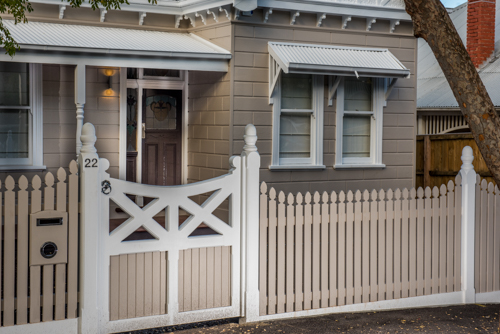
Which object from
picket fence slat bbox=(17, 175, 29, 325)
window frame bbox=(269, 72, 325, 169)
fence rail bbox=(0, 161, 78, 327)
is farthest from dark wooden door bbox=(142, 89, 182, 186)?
picket fence slat bbox=(17, 175, 29, 325)

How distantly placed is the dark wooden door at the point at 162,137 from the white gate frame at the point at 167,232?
5.40 m

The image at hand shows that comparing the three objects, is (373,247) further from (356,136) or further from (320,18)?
(320,18)

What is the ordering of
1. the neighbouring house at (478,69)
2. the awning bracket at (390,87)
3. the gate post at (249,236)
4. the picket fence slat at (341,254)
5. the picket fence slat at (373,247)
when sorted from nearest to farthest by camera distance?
the gate post at (249,236)
the picket fence slat at (341,254)
the picket fence slat at (373,247)
the awning bracket at (390,87)
the neighbouring house at (478,69)

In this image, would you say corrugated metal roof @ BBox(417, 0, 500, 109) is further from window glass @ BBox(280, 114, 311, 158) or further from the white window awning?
the white window awning

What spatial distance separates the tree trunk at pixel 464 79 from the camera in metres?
5.08

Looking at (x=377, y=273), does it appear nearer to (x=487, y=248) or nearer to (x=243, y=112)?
(x=487, y=248)

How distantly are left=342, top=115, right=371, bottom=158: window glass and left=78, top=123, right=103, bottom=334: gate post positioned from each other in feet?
20.9

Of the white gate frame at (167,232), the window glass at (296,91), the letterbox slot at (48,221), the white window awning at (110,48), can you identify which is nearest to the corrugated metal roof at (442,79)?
the window glass at (296,91)

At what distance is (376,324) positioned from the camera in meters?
6.03

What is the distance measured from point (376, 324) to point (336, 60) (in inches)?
206

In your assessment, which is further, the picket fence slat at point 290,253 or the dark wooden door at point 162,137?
the dark wooden door at point 162,137

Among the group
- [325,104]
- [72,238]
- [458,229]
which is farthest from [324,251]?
[325,104]

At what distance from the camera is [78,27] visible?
9.89 meters

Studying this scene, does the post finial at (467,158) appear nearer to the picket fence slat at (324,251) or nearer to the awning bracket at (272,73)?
the picket fence slat at (324,251)
